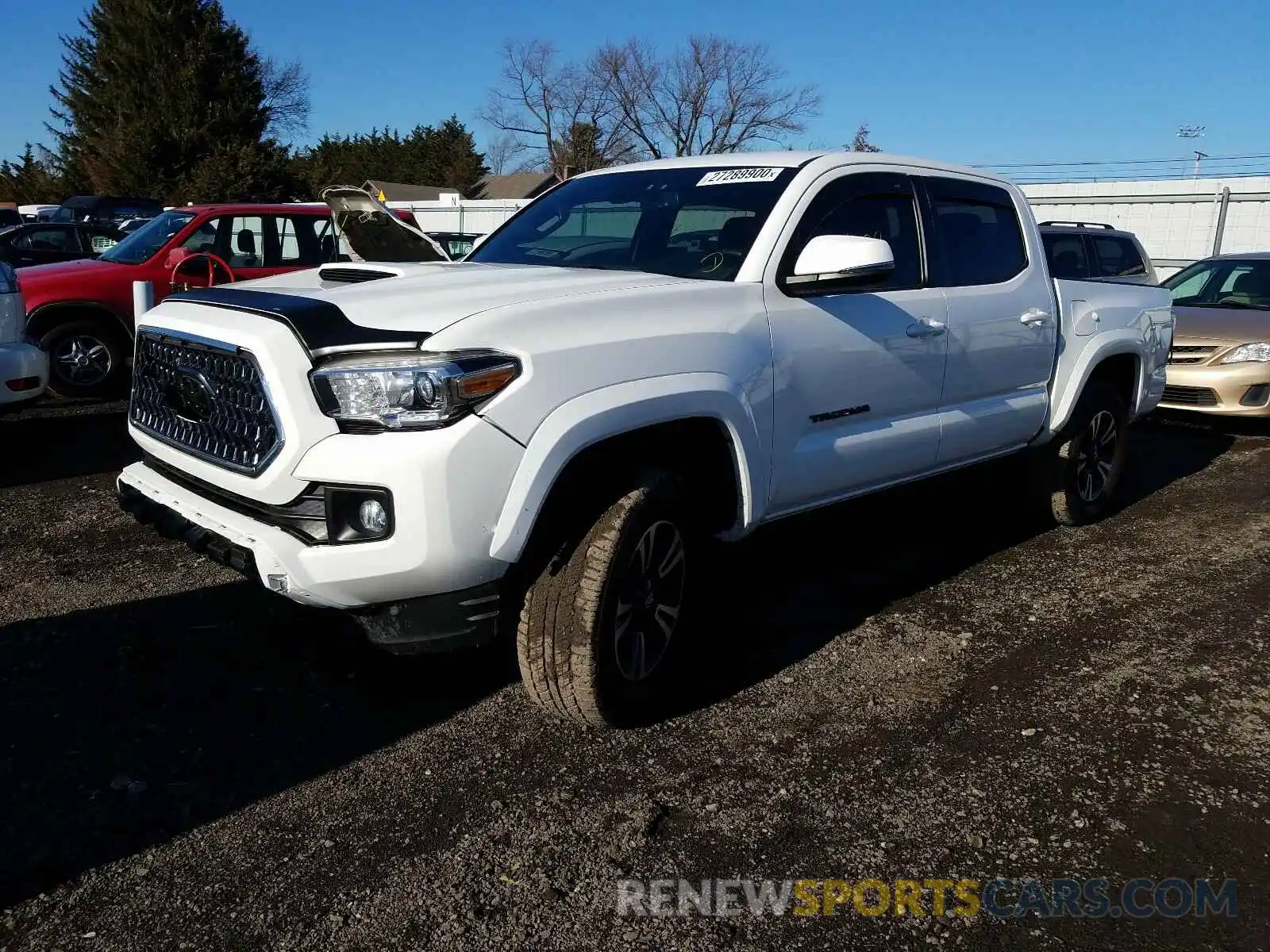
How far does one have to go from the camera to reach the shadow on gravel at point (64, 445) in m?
6.32

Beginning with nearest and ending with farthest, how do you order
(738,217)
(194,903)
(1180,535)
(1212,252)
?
1. (194,903)
2. (738,217)
3. (1180,535)
4. (1212,252)

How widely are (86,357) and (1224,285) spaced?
10.1 meters

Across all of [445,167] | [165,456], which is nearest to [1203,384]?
[165,456]

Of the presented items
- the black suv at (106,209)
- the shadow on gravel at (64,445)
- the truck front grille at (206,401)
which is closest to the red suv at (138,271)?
the shadow on gravel at (64,445)

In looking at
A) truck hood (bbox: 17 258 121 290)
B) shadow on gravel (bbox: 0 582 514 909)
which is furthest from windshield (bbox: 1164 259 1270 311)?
truck hood (bbox: 17 258 121 290)

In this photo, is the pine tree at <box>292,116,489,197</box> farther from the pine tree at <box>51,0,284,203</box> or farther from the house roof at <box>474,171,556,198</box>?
the pine tree at <box>51,0,284,203</box>

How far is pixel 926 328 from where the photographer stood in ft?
13.3

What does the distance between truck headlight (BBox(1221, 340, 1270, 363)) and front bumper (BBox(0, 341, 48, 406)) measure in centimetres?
863

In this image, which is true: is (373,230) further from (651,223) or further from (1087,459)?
(1087,459)

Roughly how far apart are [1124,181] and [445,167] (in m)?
52.5

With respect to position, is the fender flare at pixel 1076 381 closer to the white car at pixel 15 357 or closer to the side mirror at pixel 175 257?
the white car at pixel 15 357

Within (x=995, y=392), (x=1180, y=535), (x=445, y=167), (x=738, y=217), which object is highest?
(x=445, y=167)

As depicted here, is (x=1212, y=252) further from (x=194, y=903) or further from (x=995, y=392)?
(x=194, y=903)

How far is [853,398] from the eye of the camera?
12.3 feet
